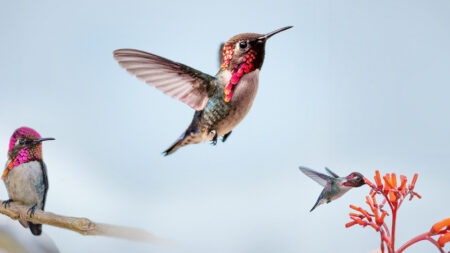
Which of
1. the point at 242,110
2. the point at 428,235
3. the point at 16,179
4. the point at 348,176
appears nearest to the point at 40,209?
the point at 16,179

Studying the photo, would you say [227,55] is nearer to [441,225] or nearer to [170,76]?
[170,76]

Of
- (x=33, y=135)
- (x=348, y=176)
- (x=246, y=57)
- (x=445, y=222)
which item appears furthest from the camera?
(x=33, y=135)

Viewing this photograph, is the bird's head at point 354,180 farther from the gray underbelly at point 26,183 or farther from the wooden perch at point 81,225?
the gray underbelly at point 26,183

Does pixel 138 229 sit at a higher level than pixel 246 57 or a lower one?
lower

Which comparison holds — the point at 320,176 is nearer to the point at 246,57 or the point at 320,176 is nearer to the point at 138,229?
the point at 246,57

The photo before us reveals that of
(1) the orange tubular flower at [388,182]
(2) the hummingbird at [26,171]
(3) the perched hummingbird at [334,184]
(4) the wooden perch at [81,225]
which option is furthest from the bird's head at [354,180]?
(2) the hummingbird at [26,171]

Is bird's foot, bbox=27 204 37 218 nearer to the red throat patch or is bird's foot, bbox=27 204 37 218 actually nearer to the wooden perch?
the wooden perch
